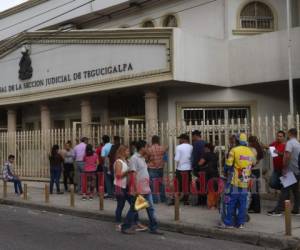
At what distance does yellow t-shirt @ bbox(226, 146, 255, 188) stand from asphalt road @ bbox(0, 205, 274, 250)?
3.57 ft

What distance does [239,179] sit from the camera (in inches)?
377

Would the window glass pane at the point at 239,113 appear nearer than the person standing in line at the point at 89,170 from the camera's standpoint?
No

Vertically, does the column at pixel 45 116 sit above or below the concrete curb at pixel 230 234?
above

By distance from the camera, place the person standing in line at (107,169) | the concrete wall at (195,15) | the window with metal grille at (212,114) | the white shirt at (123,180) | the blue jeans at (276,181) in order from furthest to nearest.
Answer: the concrete wall at (195,15)
the window with metal grille at (212,114)
the person standing in line at (107,169)
the blue jeans at (276,181)
the white shirt at (123,180)

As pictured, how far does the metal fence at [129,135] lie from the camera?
13.2 meters

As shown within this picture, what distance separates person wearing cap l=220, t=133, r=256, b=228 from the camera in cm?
959

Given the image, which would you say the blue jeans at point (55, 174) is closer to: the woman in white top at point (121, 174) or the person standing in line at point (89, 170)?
the person standing in line at point (89, 170)

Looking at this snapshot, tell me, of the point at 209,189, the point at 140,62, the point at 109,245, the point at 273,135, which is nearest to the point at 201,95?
the point at 140,62

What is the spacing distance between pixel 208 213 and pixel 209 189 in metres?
0.75

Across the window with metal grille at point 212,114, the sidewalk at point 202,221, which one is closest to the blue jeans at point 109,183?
the sidewalk at point 202,221

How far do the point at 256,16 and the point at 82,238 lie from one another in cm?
1081

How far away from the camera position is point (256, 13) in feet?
57.8

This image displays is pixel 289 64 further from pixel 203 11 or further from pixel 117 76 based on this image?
pixel 117 76

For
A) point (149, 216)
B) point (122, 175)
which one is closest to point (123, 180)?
point (122, 175)
